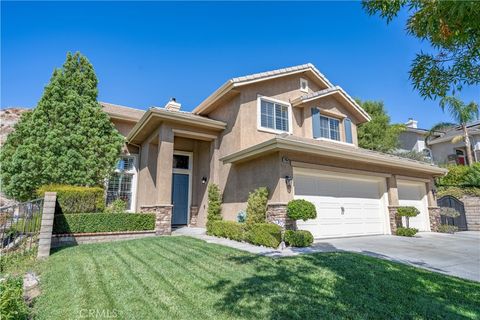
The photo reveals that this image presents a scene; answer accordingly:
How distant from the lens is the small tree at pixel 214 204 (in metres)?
11.6

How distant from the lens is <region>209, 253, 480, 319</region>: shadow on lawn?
3533 mm

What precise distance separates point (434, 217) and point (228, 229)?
11800 mm

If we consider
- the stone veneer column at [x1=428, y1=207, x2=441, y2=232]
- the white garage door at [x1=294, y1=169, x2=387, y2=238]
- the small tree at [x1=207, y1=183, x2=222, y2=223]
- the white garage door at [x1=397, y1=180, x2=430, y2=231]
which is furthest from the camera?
the stone veneer column at [x1=428, y1=207, x2=441, y2=232]

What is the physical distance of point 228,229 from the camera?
32.6 ft

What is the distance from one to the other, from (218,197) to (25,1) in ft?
32.1

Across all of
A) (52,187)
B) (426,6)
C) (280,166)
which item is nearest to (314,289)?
(426,6)

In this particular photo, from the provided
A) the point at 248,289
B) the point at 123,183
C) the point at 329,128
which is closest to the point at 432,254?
the point at 248,289

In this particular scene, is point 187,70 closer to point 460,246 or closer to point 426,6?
point 426,6

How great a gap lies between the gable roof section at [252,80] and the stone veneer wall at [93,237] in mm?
6820

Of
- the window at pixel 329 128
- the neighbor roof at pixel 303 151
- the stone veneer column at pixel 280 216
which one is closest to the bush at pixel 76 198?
the neighbor roof at pixel 303 151

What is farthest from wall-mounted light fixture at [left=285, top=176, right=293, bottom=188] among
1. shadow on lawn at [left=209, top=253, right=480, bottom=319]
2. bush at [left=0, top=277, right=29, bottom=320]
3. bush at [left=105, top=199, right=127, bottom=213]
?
bush at [left=105, top=199, right=127, bottom=213]

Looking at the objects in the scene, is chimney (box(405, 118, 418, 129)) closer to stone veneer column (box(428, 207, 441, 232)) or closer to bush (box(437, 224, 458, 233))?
stone veneer column (box(428, 207, 441, 232))

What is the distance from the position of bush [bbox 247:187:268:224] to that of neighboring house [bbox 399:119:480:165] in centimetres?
2639

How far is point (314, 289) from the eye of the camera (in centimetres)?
423
